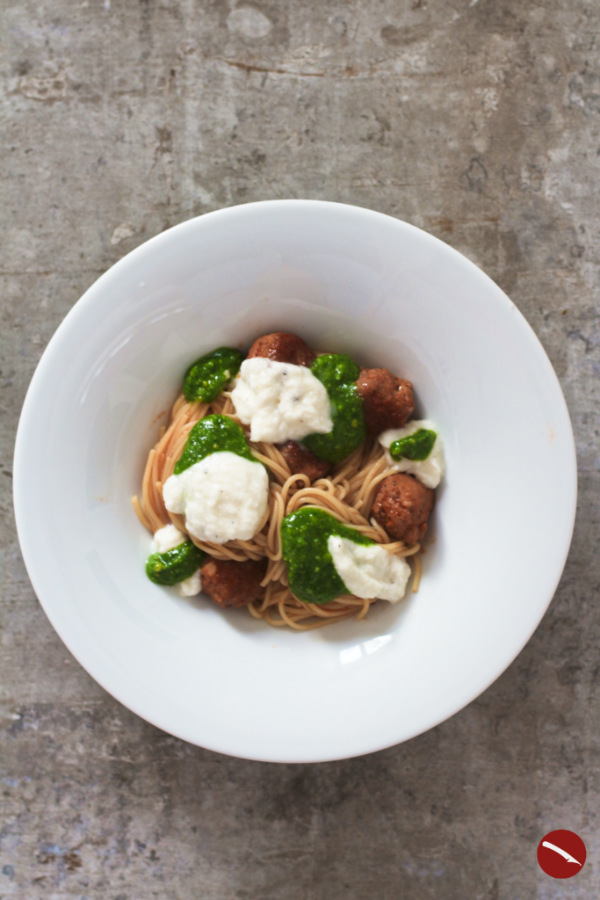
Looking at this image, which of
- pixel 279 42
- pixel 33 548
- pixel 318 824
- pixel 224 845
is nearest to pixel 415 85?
pixel 279 42

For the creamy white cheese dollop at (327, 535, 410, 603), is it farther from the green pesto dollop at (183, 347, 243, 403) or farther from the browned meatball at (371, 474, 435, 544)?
the green pesto dollop at (183, 347, 243, 403)

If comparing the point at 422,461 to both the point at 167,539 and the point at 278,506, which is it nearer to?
the point at 278,506

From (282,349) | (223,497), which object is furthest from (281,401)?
(223,497)

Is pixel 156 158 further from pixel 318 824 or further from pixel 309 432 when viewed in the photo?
pixel 318 824

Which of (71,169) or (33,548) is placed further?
(71,169)

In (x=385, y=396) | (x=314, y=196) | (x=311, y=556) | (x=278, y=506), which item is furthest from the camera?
(x=314, y=196)
